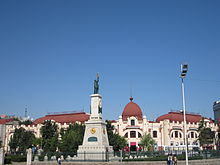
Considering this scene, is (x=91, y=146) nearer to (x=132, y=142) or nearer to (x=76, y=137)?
(x=76, y=137)

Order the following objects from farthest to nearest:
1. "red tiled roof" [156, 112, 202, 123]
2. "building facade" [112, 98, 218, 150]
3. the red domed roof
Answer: "red tiled roof" [156, 112, 202, 123] < the red domed roof < "building facade" [112, 98, 218, 150]

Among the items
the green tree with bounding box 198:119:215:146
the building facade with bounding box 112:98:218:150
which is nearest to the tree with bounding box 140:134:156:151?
the building facade with bounding box 112:98:218:150

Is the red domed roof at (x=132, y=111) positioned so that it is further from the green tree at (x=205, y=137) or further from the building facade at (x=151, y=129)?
the green tree at (x=205, y=137)

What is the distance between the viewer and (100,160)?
31391 millimetres

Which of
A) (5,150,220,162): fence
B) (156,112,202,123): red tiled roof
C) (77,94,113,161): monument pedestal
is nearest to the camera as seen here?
(5,150,220,162): fence

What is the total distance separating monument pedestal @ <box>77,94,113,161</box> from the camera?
32959mm

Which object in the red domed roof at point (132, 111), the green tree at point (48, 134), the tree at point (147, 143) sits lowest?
the tree at point (147, 143)

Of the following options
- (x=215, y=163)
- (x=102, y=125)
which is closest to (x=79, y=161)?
(x=102, y=125)

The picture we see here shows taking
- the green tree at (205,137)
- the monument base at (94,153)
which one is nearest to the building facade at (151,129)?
the green tree at (205,137)

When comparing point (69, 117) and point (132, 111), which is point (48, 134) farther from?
point (132, 111)

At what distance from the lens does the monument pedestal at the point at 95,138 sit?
108ft

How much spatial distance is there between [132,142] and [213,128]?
2265 centimetres

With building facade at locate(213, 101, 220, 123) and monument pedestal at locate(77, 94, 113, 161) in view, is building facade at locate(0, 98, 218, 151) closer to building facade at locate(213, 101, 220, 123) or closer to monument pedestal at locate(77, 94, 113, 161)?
monument pedestal at locate(77, 94, 113, 161)

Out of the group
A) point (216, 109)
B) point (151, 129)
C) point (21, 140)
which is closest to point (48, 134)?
point (21, 140)
